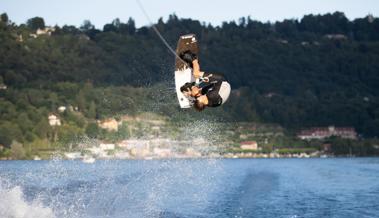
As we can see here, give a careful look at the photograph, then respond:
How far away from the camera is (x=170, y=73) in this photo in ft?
426

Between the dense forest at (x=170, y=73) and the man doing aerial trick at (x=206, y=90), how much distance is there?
67.8m

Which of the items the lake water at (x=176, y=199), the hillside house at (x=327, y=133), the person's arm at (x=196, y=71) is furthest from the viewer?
the hillside house at (x=327, y=133)

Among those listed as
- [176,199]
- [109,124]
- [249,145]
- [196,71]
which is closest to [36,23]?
[249,145]

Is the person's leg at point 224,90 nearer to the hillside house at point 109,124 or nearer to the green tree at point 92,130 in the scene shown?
the hillside house at point 109,124

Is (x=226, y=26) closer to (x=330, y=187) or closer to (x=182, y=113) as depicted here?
(x=182, y=113)

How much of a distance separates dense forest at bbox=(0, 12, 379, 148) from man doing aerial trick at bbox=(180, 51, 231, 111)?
67.8 metres

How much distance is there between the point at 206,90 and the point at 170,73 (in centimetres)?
11300

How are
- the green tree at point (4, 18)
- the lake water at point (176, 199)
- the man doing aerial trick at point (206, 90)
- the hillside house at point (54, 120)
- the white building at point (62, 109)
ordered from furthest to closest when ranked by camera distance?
the green tree at point (4, 18)
the white building at point (62, 109)
the hillside house at point (54, 120)
the lake water at point (176, 199)
the man doing aerial trick at point (206, 90)

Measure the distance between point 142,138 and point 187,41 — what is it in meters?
81.3

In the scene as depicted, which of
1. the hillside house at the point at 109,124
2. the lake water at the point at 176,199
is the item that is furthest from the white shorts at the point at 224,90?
the hillside house at the point at 109,124

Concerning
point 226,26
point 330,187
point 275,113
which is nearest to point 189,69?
point 330,187

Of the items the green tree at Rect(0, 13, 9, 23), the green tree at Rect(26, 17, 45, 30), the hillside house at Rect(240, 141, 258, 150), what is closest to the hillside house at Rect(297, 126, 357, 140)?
the hillside house at Rect(240, 141, 258, 150)

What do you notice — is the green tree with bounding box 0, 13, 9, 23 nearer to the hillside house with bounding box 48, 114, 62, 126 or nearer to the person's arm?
the hillside house with bounding box 48, 114, 62, 126

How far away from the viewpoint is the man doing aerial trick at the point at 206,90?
16.5m
